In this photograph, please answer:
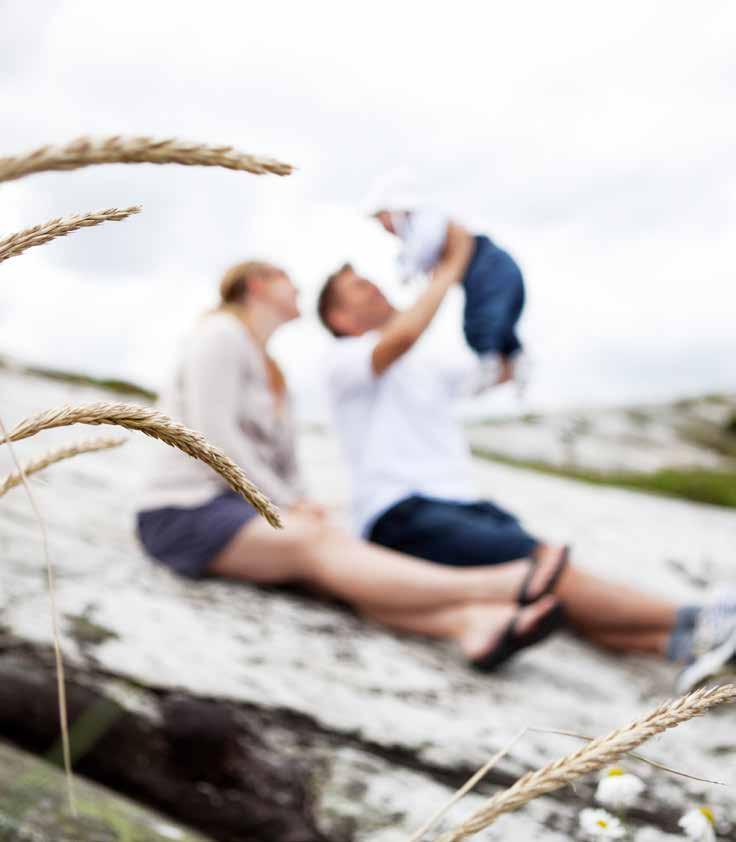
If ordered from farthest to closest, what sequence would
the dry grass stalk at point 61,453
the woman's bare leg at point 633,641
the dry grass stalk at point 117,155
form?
the woman's bare leg at point 633,641, the dry grass stalk at point 61,453, the dry grass stalk at point 117,155

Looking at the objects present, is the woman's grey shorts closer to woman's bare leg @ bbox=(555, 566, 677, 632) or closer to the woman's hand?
the woman's hand

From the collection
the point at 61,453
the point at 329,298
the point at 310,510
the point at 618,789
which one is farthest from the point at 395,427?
the point at 61,453

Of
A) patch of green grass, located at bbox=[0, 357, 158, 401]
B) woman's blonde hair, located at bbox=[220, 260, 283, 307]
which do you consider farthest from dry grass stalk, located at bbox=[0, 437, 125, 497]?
patch of green grass, located at bbox=[0, 357, 158, 401]

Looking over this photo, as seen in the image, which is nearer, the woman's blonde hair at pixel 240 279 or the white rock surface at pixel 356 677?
the white rock surface at pixel 356 677

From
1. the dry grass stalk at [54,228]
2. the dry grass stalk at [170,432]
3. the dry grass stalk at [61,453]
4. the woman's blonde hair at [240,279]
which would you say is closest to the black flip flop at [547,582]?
the woman's blonde hair at [240,279]

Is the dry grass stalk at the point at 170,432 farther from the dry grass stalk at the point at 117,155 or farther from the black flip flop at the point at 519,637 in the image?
the black flip flop at the point at 519,637

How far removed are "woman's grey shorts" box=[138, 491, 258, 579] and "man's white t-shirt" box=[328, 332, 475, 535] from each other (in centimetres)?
68

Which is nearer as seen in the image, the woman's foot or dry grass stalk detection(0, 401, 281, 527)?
dry grass stalk detection(0, 401, 281, 527)

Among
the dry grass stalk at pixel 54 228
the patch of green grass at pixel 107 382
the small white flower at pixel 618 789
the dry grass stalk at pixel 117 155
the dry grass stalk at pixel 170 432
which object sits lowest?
the patch of green grass at pixel 107 382

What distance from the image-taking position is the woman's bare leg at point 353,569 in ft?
12.6

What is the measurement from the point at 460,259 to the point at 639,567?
11.9 feet

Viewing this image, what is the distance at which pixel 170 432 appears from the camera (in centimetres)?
72

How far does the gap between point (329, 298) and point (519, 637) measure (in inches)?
85.4

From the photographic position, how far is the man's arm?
4.10 meters
